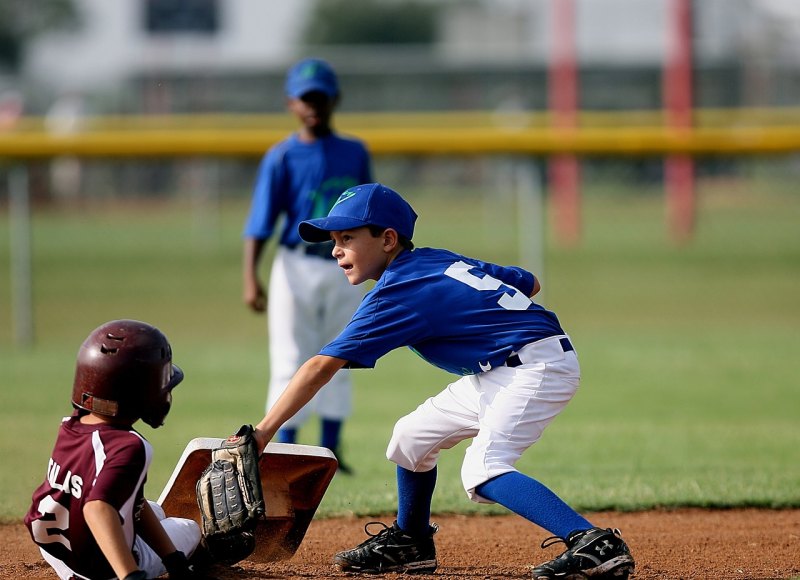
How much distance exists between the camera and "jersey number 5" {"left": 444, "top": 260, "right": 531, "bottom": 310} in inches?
150

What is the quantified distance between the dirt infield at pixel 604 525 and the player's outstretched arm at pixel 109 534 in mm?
770

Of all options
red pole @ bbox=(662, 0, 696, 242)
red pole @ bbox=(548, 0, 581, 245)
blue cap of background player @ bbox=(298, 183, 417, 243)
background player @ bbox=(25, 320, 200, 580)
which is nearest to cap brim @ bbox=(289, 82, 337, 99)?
blue cap of background player @ bbox=(298, 183, 417, 243)

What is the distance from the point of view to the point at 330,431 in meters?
6.22

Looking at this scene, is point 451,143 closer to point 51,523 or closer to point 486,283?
point 486,283

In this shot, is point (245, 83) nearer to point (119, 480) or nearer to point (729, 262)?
point (729, 262)

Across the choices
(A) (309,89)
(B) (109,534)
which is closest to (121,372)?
(B) (109,534)

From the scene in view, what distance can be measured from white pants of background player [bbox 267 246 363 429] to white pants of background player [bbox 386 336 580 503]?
86.2 inches

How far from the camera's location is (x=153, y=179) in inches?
926

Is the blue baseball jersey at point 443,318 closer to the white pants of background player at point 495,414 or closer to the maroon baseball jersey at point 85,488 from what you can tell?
the white pants of background player at point 495,414

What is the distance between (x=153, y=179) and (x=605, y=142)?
14254 millimetres

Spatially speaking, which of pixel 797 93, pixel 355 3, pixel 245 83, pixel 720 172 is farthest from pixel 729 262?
pixel 355 3

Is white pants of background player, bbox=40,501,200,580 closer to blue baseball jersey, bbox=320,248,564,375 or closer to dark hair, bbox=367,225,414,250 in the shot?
blue baseball jersey, bbox=320,248,564,375

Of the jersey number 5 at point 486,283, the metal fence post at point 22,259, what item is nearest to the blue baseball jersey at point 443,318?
the jersey number 5 at point 486,283

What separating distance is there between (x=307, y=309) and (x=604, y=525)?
80.8 inches
